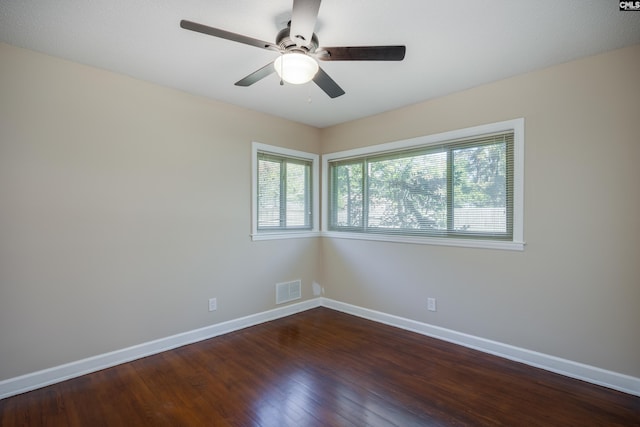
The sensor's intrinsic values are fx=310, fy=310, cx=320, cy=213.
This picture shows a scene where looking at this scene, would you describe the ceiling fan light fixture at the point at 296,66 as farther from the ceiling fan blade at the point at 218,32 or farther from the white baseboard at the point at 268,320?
the white baseboard at the point at 268,320

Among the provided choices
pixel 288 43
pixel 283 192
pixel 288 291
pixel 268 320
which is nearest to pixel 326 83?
pixel 288 43

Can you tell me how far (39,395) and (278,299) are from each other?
7.47 ft

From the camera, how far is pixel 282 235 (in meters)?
3.98

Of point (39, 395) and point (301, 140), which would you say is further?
point (301, 140)

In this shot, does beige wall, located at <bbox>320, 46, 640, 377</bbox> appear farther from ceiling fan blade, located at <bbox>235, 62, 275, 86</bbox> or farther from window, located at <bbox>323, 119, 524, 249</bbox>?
ceiling fan blade, located at <bbox>235, 62, 275, 86</bbox>

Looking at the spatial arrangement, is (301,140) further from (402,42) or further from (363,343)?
(363,343)

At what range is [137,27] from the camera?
6.68 feet

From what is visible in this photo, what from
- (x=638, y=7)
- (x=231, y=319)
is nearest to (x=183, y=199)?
(x=231, y=319)

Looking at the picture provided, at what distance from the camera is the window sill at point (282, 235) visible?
372 cm

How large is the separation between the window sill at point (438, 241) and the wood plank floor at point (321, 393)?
100cm

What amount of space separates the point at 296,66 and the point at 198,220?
6.56 feet

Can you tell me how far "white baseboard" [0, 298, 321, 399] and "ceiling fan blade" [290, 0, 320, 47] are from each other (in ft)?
9.37

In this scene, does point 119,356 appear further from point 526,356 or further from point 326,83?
point 526,356

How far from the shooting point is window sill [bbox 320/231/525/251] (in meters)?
2.81
